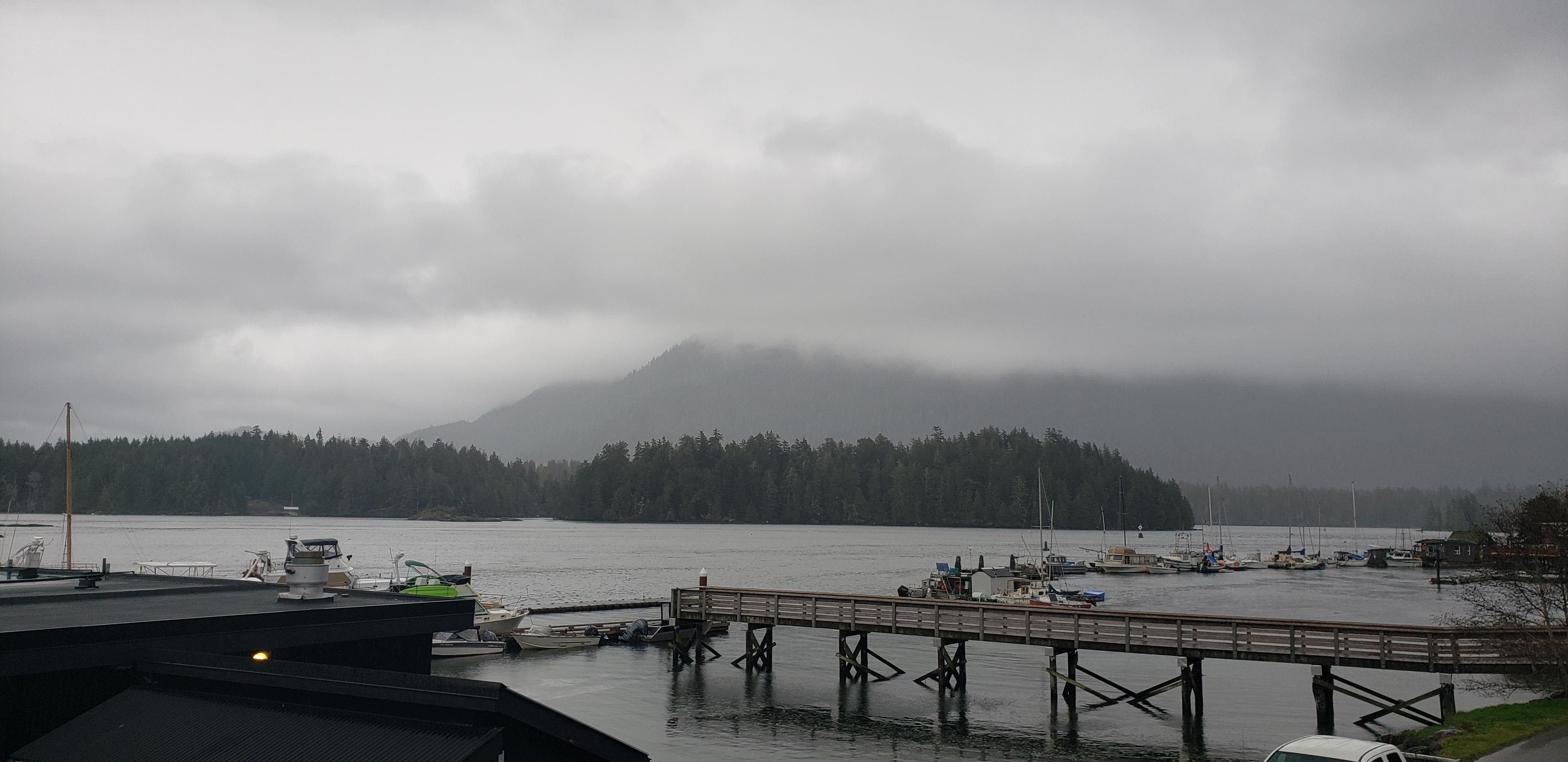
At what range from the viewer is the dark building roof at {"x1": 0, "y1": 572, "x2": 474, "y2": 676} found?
1722 centimetres

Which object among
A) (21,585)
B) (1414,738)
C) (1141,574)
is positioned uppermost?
(21,585)

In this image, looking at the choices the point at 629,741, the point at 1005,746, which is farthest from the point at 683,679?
the point at 1005,746

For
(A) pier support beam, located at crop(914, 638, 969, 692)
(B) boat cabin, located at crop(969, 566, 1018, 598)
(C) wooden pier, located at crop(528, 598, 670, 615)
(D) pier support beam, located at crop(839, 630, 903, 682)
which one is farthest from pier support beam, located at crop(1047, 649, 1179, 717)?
(B) boat cabin, located at crop(969, 566, 1018, 598)

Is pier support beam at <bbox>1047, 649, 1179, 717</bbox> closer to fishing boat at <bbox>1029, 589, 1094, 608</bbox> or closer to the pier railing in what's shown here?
the pier railing

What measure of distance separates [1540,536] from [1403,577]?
113 metres

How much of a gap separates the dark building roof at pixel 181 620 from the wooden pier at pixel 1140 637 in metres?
20.3

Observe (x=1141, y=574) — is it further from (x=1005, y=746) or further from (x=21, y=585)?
(x=21, y=585)

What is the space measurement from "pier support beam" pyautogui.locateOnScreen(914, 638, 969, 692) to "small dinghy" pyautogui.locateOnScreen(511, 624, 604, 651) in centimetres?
1979

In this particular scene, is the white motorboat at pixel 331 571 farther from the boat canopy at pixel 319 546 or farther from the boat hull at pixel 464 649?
the boat hull at pixel 464 649

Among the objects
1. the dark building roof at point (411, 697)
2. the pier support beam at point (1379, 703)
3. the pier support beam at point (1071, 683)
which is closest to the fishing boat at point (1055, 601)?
the pier support beam at point (1071, 683)

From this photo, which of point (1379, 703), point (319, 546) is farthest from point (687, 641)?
point (319, 546)

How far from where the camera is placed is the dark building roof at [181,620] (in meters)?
17.2

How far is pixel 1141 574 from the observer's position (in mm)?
135250

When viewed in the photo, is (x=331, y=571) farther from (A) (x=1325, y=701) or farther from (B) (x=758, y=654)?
(A) (x=1325, y=701)
